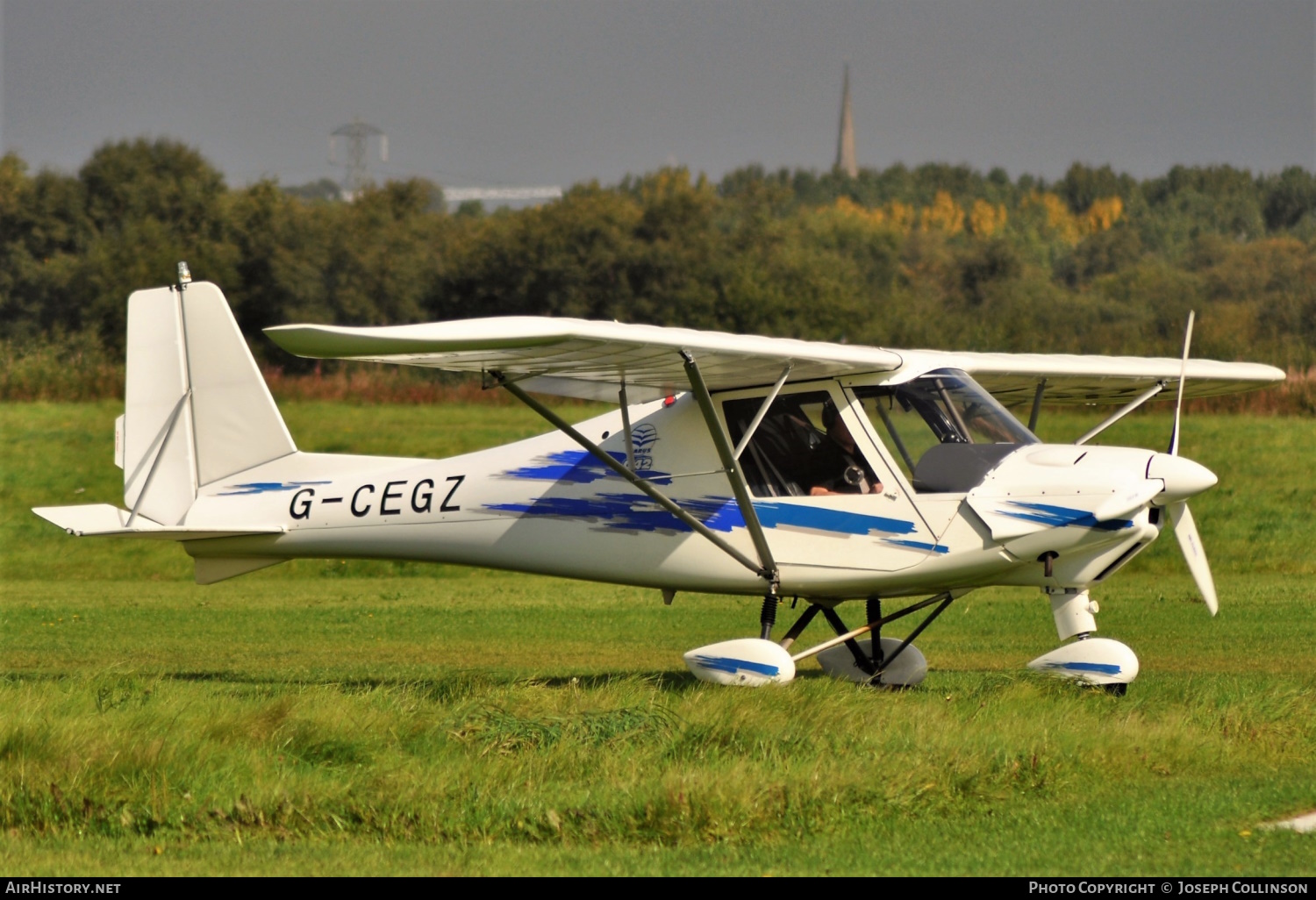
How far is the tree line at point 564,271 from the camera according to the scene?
43.8m

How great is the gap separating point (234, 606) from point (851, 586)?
37.0 feet

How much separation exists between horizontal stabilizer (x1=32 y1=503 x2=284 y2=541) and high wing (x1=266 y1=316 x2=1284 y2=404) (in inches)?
114

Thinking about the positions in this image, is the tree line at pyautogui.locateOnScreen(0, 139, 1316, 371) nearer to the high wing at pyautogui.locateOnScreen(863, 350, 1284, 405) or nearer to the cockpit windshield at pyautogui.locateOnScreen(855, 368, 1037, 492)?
the high wing at pyautogui.locateOnScreen(863, 350, 1284, 405)

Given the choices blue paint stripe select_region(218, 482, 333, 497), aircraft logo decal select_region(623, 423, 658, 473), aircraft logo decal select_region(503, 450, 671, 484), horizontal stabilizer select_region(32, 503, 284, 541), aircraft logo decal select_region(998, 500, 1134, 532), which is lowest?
horizontal stabilizer select_region(32, 503, 284, 541)

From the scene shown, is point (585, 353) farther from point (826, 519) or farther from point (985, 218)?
point (985, 218)

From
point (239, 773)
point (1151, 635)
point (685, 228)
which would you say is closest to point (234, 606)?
point (1151, 635)

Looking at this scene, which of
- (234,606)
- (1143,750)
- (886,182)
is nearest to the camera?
(1143,750)

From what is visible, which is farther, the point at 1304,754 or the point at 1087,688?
the point at 1087,688

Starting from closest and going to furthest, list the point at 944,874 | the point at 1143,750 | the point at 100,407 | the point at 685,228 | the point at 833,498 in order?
1. the point at 944,874
2. the point at 1143,750
3. the point at 833,498
4. the point at 100,407
5. the point at 685,228

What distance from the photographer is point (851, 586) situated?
10602 mm

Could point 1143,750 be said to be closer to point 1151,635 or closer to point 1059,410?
point 1151,635

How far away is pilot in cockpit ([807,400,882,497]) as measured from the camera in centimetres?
1055

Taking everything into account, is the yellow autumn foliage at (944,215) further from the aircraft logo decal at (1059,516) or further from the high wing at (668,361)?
the aircraft logo decal at (1059,516)

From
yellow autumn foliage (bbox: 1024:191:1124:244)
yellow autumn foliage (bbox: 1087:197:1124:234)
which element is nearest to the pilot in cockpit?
yellow autumn foliage (bbox: 1024:191:1124:244)
